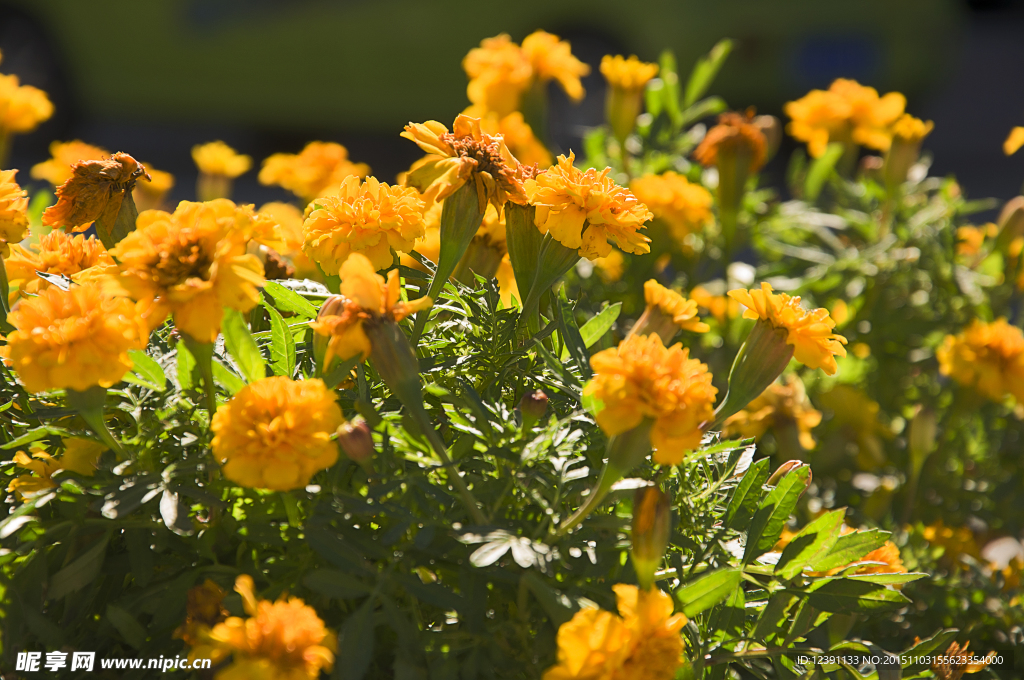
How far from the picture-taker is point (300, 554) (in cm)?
66

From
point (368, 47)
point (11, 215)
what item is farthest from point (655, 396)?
point (368, 47)

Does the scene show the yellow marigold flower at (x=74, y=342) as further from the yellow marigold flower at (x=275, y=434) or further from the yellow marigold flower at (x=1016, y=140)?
the yellow marigold flower at (x=1016, y=140)

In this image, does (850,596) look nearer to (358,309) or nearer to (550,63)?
(358,309)

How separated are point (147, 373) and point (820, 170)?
1.19 metres

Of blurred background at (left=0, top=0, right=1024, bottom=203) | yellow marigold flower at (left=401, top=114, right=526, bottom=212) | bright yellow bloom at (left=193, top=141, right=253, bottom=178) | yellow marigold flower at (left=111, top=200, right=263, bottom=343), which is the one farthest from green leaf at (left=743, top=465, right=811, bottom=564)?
blurred background at (left=0, top=0, right=1024, bottom=203)

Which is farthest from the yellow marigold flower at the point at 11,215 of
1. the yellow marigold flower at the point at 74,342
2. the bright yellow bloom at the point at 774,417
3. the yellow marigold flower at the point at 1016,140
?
the yellow marigold flower at the point at 1016,140

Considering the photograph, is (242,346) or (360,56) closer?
(242,346)

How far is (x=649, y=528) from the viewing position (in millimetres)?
591

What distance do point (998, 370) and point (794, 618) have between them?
66 centimetres

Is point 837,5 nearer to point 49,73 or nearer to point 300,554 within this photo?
point 49,73

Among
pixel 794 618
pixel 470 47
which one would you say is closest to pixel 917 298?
pixel 794 618

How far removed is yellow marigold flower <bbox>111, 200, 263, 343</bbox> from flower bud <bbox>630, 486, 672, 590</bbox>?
11.6 inches

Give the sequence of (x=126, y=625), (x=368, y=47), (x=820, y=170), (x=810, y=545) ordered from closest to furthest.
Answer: (x=126, y=625), (x=810, y=545), (x=820, y=170), (x=368, y=47)

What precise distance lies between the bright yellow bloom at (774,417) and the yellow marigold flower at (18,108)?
3.41 feet
